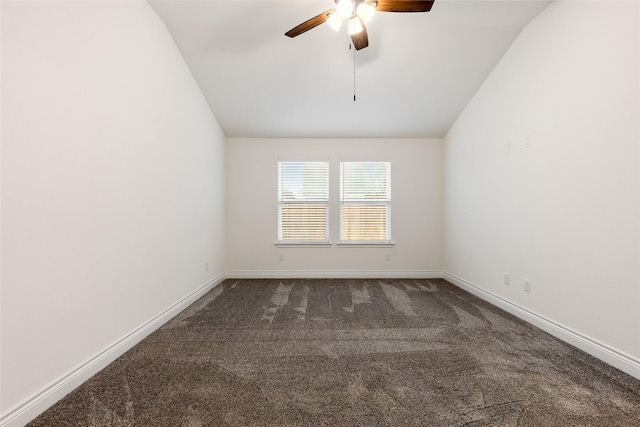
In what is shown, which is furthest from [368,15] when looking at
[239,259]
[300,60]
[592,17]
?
[239,259]

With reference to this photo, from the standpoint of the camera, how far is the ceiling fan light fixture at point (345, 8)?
2.01 metres

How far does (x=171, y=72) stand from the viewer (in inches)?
113

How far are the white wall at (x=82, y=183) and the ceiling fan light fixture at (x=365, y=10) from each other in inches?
72.1

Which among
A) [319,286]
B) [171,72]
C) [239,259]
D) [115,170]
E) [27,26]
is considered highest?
[171,72]

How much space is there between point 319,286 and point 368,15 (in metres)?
3.34

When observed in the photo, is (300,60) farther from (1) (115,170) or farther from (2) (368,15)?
(1) (115,170)

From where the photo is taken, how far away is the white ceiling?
2693mm

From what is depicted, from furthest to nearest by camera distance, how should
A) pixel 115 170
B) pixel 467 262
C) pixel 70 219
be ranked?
pixel 467 262, pixel 115 170, pixel 70 219

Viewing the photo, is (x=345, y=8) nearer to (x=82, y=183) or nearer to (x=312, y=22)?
(x=312, y=22)

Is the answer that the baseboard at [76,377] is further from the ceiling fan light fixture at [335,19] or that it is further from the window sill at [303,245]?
the ceiling fan light fixture at [335,19]

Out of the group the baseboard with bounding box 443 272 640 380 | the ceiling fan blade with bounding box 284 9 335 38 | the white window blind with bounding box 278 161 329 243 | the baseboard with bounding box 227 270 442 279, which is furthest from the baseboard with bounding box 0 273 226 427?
the baseboard with bounding box 443 272 640 380

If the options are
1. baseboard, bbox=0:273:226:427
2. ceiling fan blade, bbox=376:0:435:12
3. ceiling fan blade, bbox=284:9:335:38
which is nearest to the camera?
baseboard, bbox=0:273:226:427

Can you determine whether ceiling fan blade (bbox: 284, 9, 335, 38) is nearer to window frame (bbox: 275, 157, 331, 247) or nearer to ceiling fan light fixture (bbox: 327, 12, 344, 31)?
ceiling fan light fixture (bbox: 327, 12, 344, 31)

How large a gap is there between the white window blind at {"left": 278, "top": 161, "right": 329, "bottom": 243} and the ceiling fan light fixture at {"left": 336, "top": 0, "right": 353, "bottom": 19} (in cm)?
282
